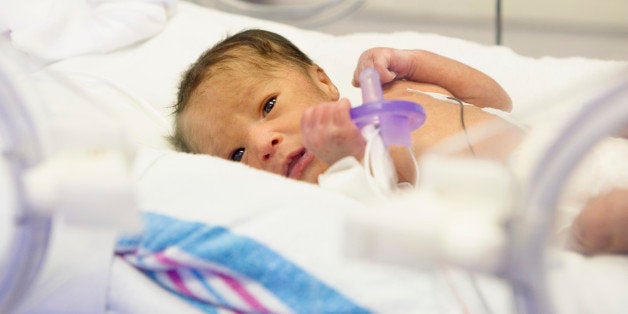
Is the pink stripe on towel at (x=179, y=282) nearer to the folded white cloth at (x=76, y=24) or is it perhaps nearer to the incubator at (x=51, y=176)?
the incubator at (x=51, y=176)

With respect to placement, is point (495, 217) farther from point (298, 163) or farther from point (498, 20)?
point (498, 20)

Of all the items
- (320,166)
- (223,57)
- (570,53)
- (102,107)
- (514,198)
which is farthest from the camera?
(570,53)

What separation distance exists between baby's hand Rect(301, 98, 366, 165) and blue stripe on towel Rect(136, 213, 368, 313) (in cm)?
14

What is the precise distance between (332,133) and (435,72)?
42 cm

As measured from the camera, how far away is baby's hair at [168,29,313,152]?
108cm

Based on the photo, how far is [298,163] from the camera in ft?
3.11

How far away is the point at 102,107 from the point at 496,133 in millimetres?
302

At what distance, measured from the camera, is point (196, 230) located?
29.7 inches

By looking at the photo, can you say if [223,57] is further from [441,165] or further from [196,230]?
[441,165]

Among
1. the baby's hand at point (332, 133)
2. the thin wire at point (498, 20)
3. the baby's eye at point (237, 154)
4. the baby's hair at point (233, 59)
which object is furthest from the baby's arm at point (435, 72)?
the thin wire at point (498, 20)

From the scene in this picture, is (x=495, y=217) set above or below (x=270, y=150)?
above

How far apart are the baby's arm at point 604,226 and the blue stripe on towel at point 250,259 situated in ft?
0.67

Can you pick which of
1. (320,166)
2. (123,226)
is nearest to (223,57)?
(320,166)

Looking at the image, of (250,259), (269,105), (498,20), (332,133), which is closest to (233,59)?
(269,105)
